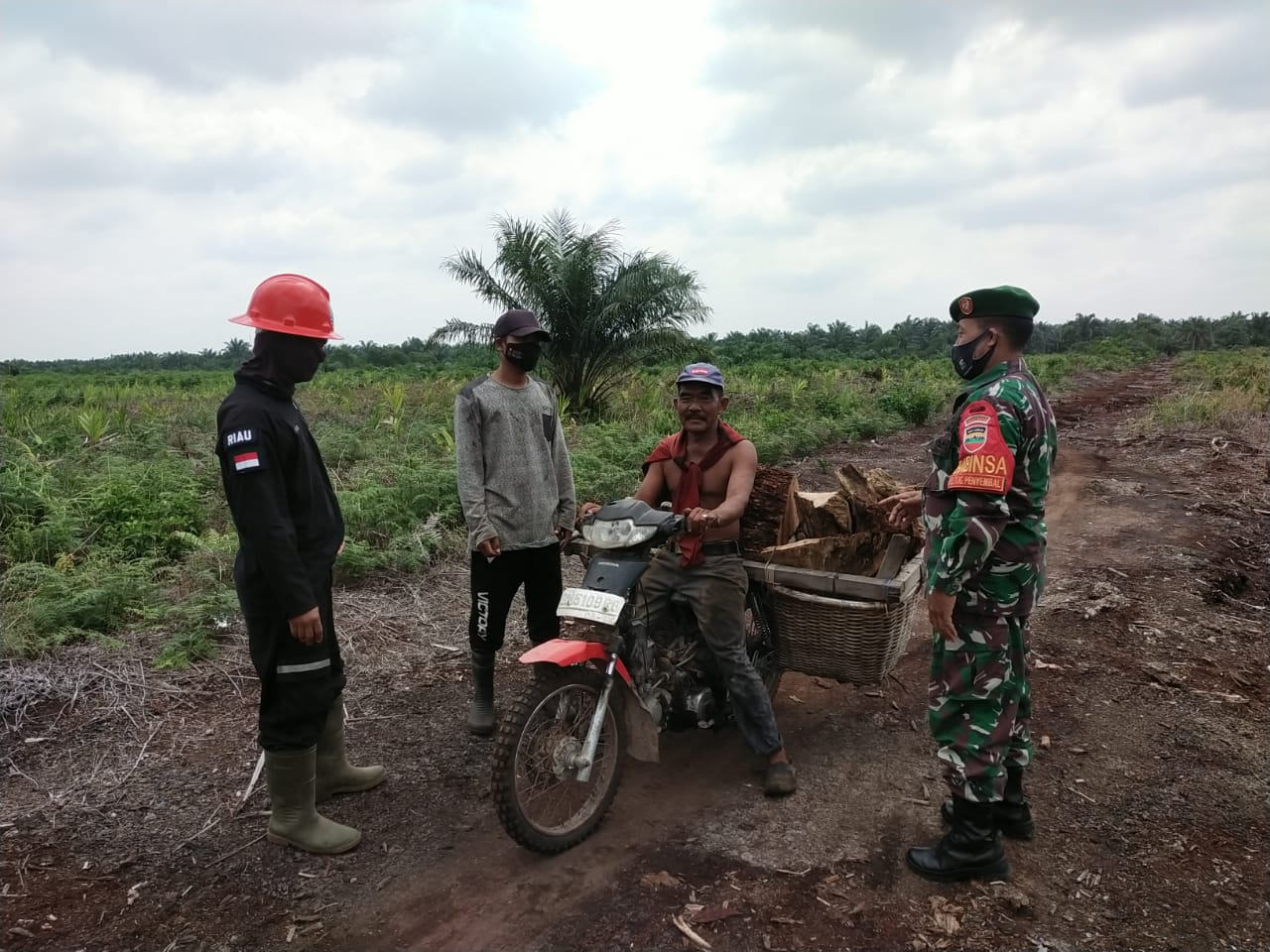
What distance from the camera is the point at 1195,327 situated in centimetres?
6581

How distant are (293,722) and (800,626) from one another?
2108mm

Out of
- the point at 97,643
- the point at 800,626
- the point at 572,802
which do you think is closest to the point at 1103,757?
the point at 800,626

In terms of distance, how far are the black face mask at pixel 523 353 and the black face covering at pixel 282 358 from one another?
0.89 meters

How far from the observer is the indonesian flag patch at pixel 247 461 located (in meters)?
2.72

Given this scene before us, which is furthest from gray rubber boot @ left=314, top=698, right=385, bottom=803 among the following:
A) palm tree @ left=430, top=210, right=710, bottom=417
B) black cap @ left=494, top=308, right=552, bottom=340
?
palm tree @ left=430, top=210, right=710, bottom=417

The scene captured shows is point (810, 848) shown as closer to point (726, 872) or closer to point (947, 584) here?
point (726, 872)

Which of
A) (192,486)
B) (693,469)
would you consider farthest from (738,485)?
(192,486)

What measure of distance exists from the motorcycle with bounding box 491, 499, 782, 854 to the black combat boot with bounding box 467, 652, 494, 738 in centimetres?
73

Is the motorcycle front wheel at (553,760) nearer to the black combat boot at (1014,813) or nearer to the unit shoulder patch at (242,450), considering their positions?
the unit shoulder patch at (242,450)

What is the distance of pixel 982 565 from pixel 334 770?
8.98ft

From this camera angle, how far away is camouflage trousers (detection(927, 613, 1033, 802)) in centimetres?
286

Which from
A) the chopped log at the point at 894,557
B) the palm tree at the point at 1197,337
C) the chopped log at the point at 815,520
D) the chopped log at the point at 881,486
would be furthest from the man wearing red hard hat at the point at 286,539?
the palm tree at the point at 1197,337

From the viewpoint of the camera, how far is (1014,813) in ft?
10.1

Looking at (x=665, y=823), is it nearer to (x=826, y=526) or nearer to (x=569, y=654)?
(x=569, y=654)
